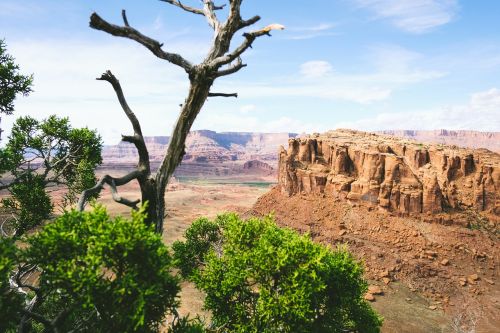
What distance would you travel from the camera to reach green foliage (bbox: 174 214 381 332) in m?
12.6

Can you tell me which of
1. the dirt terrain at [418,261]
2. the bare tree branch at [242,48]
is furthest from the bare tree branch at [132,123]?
the dirt terrain at [418,261]

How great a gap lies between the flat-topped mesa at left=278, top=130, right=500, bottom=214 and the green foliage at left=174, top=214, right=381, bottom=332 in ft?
126

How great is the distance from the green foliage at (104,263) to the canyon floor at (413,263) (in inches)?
1087

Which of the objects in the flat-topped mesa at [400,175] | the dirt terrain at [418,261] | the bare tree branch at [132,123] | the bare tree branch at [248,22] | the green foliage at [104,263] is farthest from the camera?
the flat-topped mesa at [400,175]

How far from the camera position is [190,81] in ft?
30.9

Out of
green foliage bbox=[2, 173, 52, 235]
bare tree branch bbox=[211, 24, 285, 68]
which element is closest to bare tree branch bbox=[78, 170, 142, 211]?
bare tree branch bbox=[211, 24, 285, 68]

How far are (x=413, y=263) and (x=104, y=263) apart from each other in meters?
44.5

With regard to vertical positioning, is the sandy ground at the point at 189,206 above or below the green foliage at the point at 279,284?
below

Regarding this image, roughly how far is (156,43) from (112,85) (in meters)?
1.67

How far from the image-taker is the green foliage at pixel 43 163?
45.1 feet

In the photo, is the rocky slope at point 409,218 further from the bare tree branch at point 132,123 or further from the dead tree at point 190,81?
the bare tree branch at point 132,123

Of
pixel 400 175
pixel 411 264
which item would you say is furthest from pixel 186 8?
pixel 400 175

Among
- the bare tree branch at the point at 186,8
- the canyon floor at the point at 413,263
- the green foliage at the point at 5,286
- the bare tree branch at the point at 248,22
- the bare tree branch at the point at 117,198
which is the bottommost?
the canyon floor at the point at 413,263

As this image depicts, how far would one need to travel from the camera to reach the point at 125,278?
786 cm
